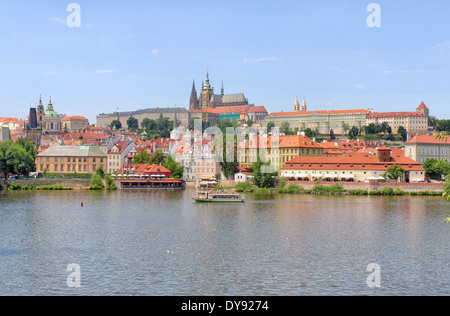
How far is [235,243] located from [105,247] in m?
6.16

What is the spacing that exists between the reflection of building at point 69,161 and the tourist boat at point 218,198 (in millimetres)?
39050

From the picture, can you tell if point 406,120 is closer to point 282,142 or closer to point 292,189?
point 282,142

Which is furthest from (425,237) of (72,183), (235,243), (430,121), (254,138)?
(430,121)

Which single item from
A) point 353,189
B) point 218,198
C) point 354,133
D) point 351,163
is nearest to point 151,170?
point 351,163

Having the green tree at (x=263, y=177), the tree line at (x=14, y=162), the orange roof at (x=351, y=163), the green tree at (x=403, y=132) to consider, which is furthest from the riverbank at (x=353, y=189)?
the green tree at (x=403, y=132)

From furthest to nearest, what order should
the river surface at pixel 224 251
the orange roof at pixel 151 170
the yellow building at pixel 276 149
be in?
1. the yellow building at pixel 276 149
2. the orange roof at pixel 151 170
3. the river surface at pixel 224 251

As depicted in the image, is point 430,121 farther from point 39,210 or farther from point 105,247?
point 105,247

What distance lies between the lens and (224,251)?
28.3m

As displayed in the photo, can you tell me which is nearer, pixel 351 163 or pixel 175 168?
pixel 351 163

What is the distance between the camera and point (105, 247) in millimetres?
29250

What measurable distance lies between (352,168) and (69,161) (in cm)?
4195

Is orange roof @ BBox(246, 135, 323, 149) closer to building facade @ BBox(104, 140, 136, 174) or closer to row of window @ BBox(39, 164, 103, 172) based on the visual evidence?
building facade @ BBox(104, 140, 136, 174)

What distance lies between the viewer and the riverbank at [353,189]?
68.2 m

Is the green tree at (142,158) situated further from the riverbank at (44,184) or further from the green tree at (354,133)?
the green tree at (354,133)
